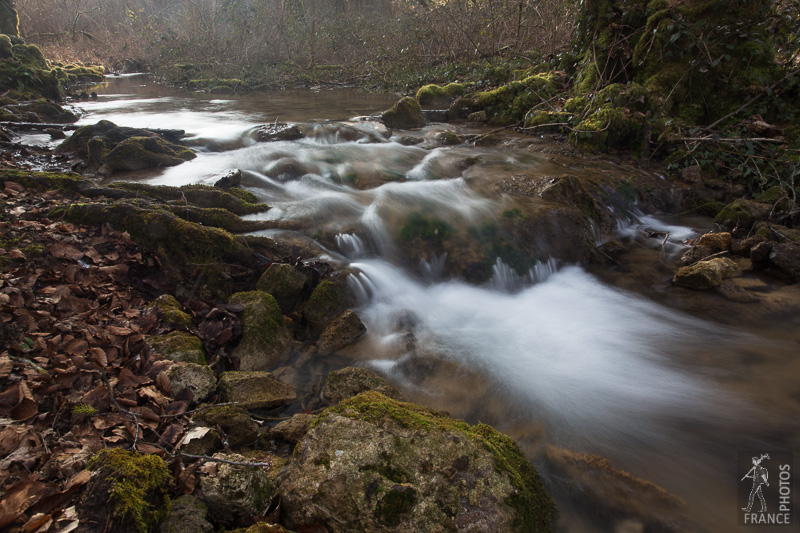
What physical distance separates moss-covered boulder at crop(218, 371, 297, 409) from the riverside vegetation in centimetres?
3

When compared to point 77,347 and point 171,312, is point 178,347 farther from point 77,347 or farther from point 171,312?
point 77,347

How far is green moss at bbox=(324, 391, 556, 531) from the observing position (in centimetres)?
224

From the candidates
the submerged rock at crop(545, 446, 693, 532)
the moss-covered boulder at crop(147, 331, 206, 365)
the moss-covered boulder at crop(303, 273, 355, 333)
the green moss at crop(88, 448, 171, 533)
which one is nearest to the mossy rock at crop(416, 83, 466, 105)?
the moss-covered boulder at crop(303, 273, 355, 333)

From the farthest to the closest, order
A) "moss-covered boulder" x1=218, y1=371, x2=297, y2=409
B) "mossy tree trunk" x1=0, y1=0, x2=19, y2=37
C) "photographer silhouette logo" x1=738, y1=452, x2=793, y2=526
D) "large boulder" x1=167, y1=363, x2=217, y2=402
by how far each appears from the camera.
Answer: "mossy tree trunk" x1=0, y1=0, x2=19, y2=37 → "moss-covered boulder" x1=218, y1=371, x2=297, y2=409 → "large boulder" x1=167, y1=363, x2=217, y2=402 → "photographer silhouette logo" x1=738, y1=452, x2=793, y2=526

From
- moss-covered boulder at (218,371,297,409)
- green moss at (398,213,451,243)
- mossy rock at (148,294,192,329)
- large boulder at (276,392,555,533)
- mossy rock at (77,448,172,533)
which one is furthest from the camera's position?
green moss at (398,213,451,243)

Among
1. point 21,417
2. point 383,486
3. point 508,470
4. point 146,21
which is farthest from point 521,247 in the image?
point 146,21

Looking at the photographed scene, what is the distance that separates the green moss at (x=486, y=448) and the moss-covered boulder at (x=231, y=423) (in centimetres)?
74

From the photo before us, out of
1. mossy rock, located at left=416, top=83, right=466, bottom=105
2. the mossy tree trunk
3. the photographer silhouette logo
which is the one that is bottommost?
the photographer silhouette logo

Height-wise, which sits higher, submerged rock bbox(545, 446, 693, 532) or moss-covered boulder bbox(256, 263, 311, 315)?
moss-covered boulder bbox(256, 263, 311, 315)

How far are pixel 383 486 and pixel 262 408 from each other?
5.36 feet

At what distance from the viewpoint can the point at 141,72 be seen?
2778 centimetres

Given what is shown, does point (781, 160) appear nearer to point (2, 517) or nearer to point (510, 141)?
point (510, 141)

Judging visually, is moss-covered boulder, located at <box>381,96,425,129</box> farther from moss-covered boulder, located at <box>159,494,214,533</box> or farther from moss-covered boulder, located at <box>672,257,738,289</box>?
moss-covered boulder, located at <box>159,494,214,533</box>

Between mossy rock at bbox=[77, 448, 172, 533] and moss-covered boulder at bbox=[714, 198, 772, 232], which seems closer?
mossy rock at bbox=[77, 448, 172, 533]
